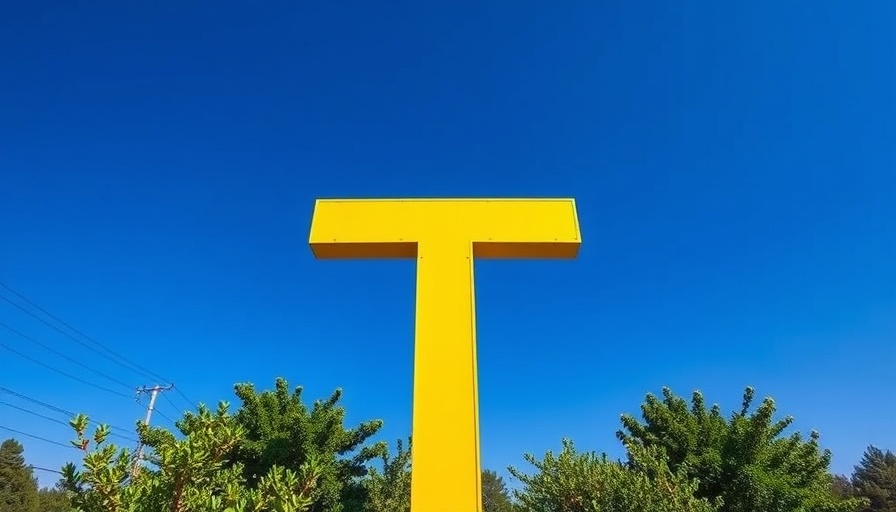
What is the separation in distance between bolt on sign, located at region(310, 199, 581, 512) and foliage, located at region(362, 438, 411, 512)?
8.20m

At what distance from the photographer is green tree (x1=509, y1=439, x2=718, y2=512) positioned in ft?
20.9

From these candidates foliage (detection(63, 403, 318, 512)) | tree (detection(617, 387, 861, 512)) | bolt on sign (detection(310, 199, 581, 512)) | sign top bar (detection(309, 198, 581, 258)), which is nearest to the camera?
foliage (detection(63, 403, 318, 512))

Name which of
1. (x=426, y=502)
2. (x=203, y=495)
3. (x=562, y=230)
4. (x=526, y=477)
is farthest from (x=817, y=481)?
(x=203, y=495)

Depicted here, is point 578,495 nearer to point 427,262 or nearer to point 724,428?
point 427,262

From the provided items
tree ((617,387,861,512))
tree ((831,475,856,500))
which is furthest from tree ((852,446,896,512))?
tree ((617,387,861,512))

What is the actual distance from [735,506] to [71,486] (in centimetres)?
1125

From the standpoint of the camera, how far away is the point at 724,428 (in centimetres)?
1175

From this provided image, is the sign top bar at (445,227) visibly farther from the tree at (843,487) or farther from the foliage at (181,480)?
the tree at (843,487)

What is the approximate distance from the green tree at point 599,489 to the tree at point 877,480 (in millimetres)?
42220

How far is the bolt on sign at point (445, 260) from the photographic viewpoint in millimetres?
3242

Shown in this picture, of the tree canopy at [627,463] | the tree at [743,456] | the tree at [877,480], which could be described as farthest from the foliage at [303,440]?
the tree at [877,480]

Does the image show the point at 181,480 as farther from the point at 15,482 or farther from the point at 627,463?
the point at 15,482

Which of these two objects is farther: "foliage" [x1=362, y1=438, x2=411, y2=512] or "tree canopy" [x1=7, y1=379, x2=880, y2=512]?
"foliage" [x1=362, y1=438, x2=411, y2=512]

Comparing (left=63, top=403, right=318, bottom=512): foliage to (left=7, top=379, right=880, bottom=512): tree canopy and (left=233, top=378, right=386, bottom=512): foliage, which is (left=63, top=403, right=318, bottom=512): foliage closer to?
(left=7, top=379, right=880, bottom=512): tree canopy
